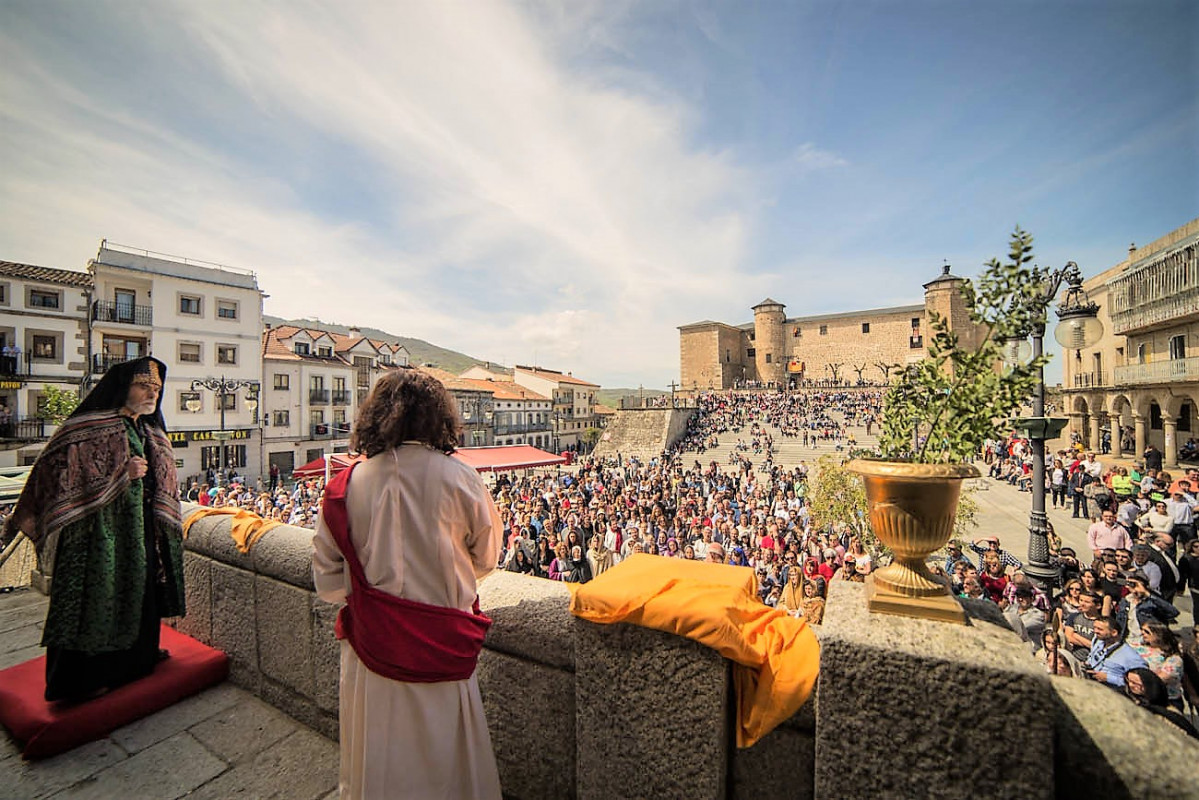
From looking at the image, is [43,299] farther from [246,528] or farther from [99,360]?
[246,528]

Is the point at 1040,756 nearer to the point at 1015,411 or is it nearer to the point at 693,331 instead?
the point at 1015,411

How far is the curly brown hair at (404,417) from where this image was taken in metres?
1.66

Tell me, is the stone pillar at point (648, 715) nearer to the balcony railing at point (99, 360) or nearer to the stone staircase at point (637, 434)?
the balcony railing at point (99, 360)

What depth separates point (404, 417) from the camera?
A: 1.67 metres

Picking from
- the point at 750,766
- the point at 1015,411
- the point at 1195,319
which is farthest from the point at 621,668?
the point at 1195,319

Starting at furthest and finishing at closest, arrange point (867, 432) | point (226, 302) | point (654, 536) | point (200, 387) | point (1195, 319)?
1. point (867, 432)
2. point (226, 302)
3. point (200, 387)
4. point (1195, 319)
5. point (654, 536)

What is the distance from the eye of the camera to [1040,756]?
101 centimetres

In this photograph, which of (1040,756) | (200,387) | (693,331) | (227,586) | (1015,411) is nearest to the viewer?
(1040,756)

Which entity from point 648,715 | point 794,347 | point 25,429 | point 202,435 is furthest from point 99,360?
point 794,347

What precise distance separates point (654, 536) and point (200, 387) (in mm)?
25686

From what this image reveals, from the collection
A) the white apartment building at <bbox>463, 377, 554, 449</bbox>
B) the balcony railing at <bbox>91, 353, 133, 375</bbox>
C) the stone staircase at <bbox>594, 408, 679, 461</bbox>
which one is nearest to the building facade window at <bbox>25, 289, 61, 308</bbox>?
the balcony railing at <bbox>91, 353, 133, 375</bbox>

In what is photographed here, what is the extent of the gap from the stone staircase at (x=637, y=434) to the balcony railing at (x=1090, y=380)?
25021 millimetres

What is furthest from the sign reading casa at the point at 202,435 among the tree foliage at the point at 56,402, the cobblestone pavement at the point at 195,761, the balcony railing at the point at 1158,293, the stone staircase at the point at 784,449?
the balcony railing at the point at 1158,293

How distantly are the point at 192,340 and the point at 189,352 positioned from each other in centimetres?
63
